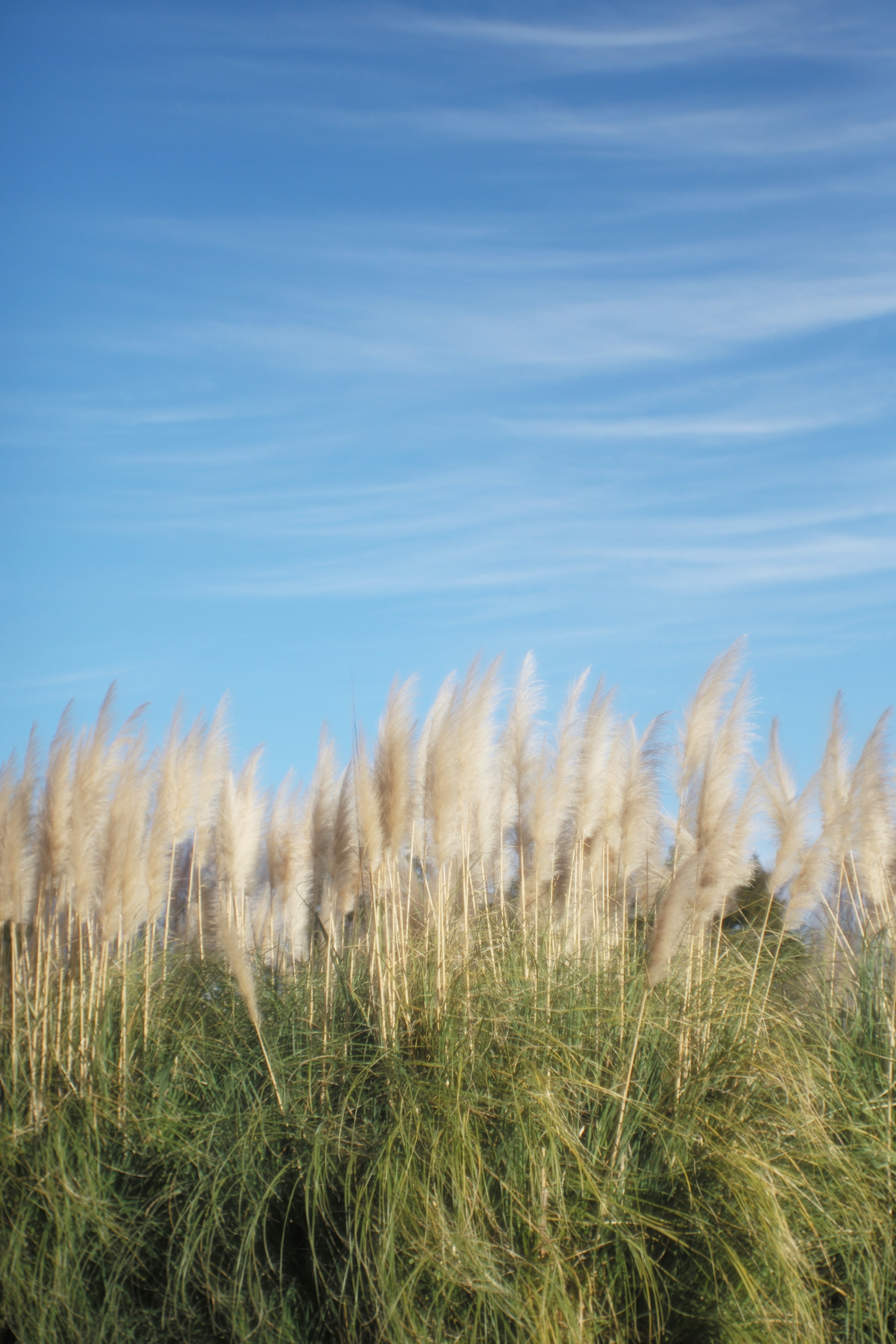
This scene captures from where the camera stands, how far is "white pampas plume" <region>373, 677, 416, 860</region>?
4633 mm

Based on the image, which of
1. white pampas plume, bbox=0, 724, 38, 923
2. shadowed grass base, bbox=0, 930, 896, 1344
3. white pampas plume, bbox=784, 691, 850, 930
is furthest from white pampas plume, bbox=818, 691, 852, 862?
white pampas plume, bbox=0, 724, 38, 923

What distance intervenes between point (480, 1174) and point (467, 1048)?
584 millimetres

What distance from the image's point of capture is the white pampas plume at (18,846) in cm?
562

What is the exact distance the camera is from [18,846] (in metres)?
5.62

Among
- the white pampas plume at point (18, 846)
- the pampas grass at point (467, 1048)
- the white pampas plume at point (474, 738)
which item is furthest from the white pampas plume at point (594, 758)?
the white pampas plume at point (18, 846)

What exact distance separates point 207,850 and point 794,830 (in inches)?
177

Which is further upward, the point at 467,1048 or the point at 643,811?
the point at 643,811

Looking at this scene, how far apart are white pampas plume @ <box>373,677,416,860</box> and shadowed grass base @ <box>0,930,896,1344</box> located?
0.57 meters

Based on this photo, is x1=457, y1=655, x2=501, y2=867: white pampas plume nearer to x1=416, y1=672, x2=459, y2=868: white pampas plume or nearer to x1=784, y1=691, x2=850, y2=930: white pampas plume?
x1=416, y1=672, x2=459, y2=868: white pampas plume

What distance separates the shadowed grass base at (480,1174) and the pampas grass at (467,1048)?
0.02 metres

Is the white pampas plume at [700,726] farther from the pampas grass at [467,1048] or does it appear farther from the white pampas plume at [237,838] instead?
the white pampas plume at [237,838]

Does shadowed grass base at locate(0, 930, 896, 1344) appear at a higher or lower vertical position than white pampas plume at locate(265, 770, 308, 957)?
lower

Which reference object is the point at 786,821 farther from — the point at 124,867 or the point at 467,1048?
the point at 124,867

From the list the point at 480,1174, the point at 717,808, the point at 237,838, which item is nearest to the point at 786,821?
the point at 717,808
